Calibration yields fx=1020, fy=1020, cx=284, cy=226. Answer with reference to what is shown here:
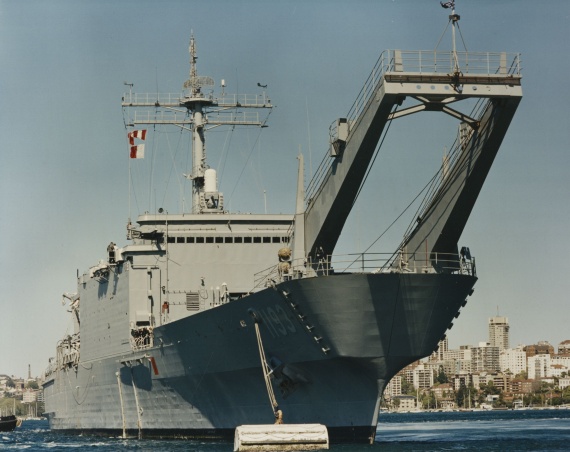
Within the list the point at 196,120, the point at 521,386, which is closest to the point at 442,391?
the point at 521,386

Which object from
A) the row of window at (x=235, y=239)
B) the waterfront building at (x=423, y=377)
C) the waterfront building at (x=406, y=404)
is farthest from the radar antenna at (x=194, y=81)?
the waterfront building at (x=423, y=377)

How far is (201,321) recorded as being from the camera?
89.5 feet

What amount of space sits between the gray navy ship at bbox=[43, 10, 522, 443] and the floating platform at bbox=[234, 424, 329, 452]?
272 centimetres

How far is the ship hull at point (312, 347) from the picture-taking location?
76.5 ft

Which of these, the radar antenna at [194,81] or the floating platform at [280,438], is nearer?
the floating platform at [280,438]

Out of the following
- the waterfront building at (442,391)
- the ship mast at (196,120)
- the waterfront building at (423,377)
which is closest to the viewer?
the ship mast at (196,120)

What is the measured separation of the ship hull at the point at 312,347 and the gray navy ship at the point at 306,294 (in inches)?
1.4

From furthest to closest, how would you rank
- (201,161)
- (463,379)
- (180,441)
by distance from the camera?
(463,379) → (201,161) → (180,441)

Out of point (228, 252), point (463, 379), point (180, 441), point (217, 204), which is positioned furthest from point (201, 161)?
point (463, 379)

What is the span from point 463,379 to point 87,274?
150m

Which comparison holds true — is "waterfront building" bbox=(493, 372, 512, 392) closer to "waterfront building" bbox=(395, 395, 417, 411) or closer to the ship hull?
"waterfront building" bbox=(395, 395, 417, 411)

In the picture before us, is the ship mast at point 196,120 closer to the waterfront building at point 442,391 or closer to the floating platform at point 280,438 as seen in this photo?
the floating platform at point 280,438

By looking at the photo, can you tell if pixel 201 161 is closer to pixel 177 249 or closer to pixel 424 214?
pixel 177 249

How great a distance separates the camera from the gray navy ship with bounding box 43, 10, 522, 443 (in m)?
23.0
